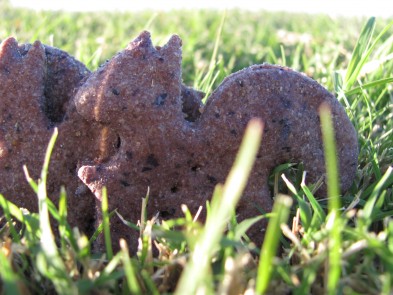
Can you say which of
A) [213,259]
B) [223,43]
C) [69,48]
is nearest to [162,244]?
[213,259]

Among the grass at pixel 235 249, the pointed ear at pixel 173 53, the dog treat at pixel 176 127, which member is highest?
the pointed ear at pixel 173 53

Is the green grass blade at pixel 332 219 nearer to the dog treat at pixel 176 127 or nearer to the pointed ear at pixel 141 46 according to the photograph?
the dog treat at pixel 176 127

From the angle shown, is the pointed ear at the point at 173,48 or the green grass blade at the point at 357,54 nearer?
the pointed ear at the point at 173,48

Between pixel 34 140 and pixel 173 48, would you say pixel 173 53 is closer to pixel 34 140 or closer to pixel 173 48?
pixel 173 48

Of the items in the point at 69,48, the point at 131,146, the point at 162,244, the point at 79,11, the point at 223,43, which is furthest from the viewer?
the point at 79,11

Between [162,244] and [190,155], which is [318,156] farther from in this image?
[162,244]

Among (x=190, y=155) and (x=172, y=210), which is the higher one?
(x=190, y=155)

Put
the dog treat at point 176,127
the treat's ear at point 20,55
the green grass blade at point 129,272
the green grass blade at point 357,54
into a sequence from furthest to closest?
the green grass blade at point 357,54 → the treat's ear at point 20,55 → the dog treat at point 176,127 → the green grass blade at point 129,272

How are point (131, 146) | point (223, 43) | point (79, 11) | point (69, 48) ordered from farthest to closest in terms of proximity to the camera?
point (79, 11) < point (223, 43) < point (69, 48) < point (131, 146)

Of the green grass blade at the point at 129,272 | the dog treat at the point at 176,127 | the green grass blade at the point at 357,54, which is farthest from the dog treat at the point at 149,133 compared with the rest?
the green grass blade at the point at 357,54
